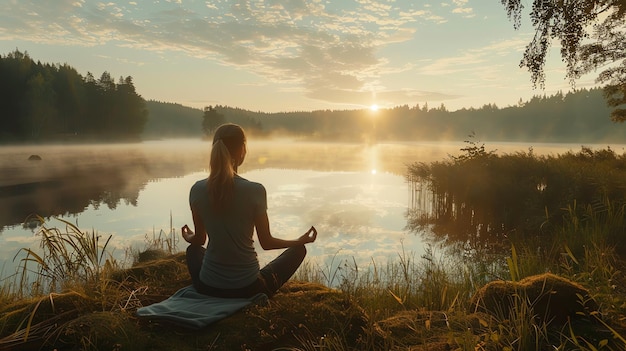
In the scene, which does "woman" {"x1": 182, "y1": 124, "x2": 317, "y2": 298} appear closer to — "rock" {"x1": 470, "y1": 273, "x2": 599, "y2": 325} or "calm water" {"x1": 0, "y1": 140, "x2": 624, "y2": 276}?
"rock" {"x1": 470, "y1": 273, "x2": 599, "y2": 325}

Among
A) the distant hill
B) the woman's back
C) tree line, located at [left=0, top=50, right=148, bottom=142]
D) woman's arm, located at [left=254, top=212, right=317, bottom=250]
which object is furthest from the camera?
the distant hill

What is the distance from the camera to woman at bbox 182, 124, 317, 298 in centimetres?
364

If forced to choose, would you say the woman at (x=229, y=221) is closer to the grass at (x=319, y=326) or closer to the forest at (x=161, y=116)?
the grass at (x=319, y=326)


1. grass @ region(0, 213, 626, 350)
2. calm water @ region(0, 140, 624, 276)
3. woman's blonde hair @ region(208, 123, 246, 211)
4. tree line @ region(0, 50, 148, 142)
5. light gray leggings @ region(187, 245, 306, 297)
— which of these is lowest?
calm water @ region(0, 140, 624, 276)

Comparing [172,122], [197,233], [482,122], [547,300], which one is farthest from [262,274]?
[172,122]

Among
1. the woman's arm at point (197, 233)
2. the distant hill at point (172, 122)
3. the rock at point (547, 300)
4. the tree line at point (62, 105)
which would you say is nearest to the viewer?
the rock at point (547, 300)

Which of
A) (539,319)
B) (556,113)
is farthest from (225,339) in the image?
(556,113)

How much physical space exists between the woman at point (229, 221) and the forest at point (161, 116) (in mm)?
13577

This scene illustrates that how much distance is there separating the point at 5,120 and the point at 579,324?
7797 centimetres

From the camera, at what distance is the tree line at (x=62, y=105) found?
61.7m

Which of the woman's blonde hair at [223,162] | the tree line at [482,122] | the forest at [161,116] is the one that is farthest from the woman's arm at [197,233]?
the tree line at [482,122]

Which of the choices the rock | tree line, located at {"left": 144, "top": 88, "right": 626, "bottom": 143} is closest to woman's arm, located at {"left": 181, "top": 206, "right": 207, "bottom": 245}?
the rock

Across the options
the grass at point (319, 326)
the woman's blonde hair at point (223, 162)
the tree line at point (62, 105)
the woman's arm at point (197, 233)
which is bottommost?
the grass at point (319, 326)

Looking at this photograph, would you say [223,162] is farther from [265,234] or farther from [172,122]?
[172,122]
